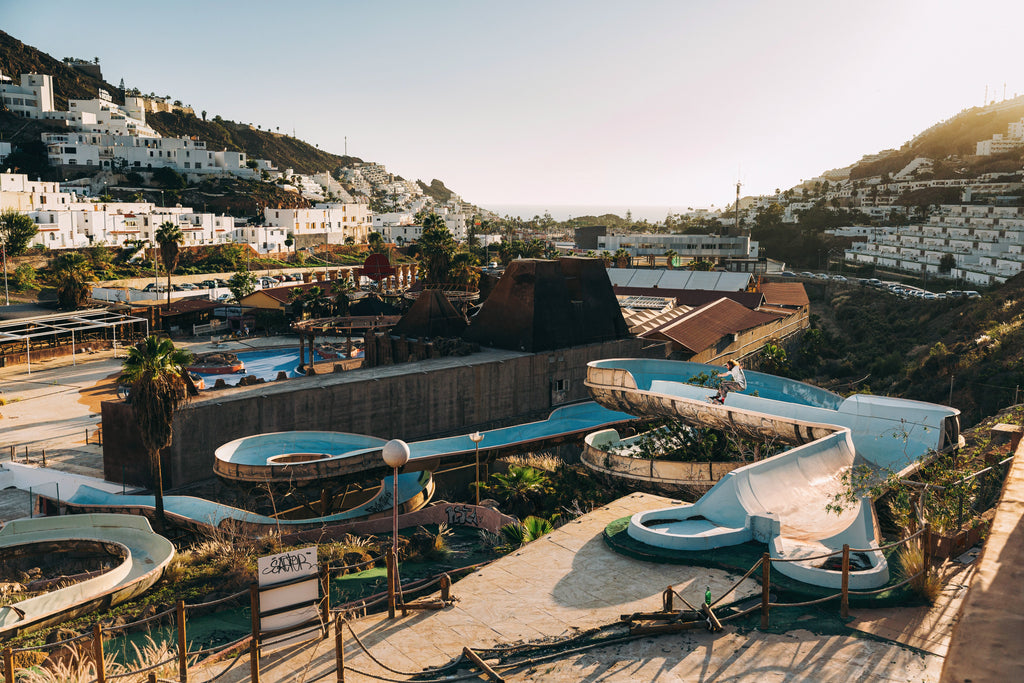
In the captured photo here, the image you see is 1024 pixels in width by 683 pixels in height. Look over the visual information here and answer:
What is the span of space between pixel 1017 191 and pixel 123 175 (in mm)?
182372

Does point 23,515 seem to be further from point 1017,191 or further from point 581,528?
point 1017,191

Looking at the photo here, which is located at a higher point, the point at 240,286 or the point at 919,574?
the point at 240,286

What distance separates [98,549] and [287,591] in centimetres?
1413

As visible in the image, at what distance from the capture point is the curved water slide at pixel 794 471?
14.2 metres

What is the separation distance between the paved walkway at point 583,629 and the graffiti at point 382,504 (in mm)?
10276

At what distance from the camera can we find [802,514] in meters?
15.8

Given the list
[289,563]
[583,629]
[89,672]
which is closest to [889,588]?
[583,629]

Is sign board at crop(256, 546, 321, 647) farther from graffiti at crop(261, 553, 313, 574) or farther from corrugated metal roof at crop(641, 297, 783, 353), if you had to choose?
corrugated metal roof at crop(641, 297, 783, 353)

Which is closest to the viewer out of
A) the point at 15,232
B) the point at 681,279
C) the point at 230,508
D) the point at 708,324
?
the point at 230,508

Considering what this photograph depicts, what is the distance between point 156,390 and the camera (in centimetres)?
2234

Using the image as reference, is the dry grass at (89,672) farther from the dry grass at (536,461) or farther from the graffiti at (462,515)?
the dry grass at (536,461)

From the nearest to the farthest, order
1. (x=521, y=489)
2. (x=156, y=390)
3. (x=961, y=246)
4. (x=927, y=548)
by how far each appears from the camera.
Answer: (x=927, y=548)
(x=156, y=390)
(x=521, y=489)
(x=961, y=246)

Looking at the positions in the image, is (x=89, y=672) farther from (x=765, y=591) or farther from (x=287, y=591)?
(x=765, y=591)

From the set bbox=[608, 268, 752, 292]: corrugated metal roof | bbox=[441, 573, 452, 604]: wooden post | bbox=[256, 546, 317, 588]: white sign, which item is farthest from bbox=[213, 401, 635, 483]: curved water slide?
bbox=[608, 268, 752, 292]: corrugated metal roof
